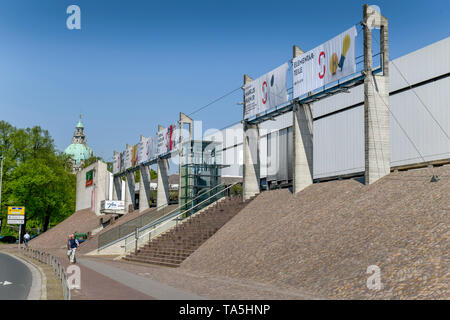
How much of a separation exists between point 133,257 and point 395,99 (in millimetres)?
18409

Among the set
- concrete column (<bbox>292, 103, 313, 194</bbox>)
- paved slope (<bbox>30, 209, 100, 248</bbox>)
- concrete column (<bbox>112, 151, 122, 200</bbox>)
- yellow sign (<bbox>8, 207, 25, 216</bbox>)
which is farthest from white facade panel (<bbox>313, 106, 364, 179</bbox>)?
concrete column (<bbox>112, 151, 122, 200</bbox>)

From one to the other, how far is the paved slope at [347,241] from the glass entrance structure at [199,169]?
12.6 m

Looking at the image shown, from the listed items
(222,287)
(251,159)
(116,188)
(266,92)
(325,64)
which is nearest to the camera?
(222,287)

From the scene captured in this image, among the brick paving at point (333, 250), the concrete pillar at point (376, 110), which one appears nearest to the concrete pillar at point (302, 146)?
the brick paving at point (333, 250)

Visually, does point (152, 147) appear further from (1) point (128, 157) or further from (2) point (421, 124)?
(2) point (421, 124)

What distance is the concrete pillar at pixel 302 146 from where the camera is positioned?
27.0 meters

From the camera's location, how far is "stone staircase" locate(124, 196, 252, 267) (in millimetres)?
25953

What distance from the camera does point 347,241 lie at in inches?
654

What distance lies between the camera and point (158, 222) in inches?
1389

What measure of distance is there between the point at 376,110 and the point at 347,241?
7782 millimetres

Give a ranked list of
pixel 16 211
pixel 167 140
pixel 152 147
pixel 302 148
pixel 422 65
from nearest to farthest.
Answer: pixel 302 148 → pixel 422 65 → pixel 167 140 → pixel 16 211 → pixel 152 147

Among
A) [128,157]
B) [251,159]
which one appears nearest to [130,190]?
[128,157]
